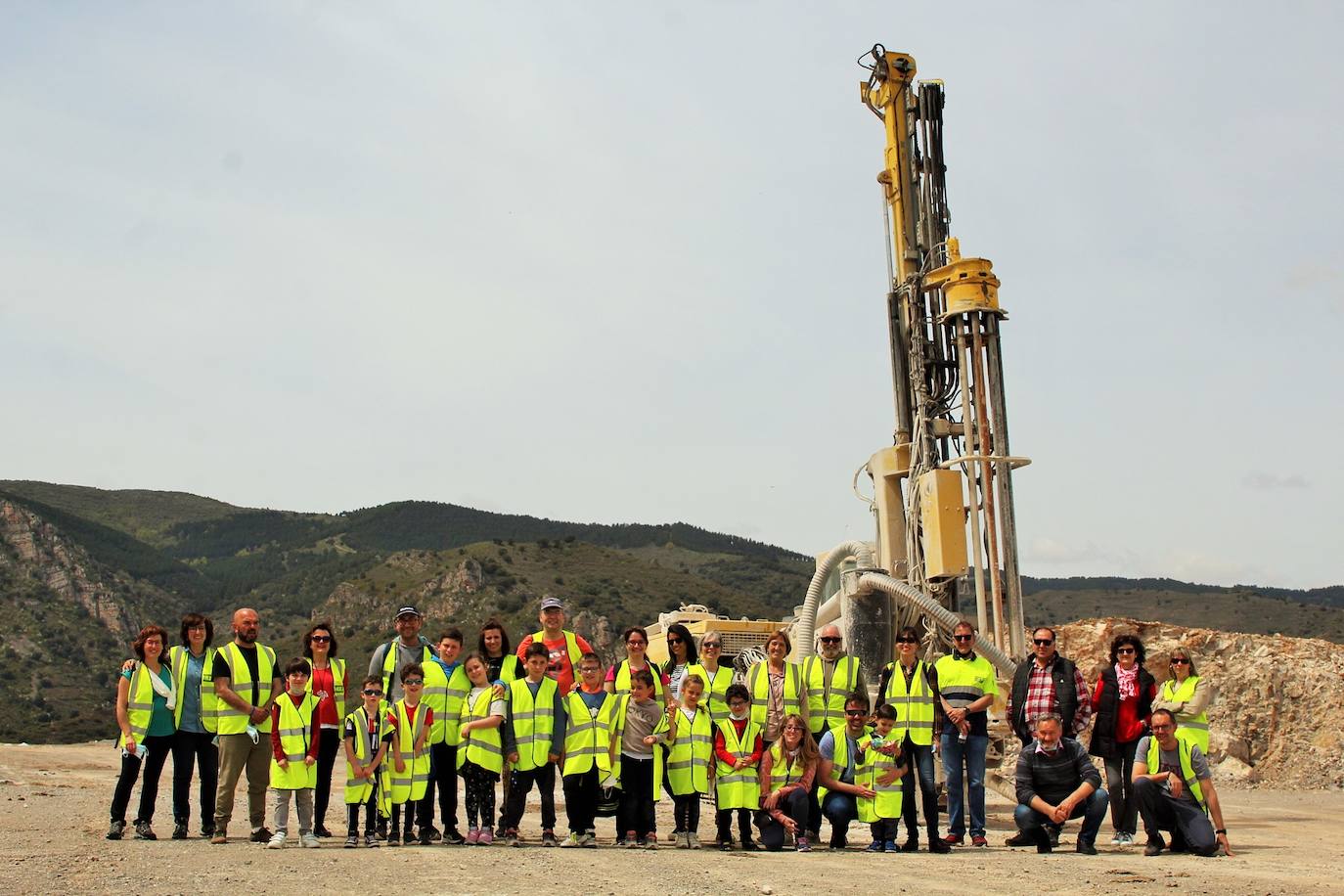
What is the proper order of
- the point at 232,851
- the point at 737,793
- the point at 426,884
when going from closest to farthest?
the point at 426,884 < the point at 232,851 < the point at 737,793

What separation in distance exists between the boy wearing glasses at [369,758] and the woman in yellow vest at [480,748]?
2.04ft

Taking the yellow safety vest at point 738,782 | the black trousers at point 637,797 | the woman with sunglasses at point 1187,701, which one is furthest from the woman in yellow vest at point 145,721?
the woman with sunglasses at point 1187,701

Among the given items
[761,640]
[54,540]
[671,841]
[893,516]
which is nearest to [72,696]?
[54,540]

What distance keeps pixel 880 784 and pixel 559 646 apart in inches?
112

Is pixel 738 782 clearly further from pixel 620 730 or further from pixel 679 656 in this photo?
pixel 679 656

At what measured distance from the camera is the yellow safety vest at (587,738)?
11617mm

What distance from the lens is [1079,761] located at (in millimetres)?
11844

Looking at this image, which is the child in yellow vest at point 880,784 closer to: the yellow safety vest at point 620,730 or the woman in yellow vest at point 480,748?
the yellow safety vest at point 620,730

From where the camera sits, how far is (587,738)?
11.6 metres

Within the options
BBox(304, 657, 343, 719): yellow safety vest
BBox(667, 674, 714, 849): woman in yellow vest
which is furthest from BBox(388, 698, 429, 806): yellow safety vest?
BBox(667, 674, 714, 849): woman in yellow vest

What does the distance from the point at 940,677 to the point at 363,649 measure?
5113cm

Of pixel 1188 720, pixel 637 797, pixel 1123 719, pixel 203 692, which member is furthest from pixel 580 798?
pixel 1188 720

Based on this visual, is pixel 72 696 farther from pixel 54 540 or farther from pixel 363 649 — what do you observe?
pixel 54 540

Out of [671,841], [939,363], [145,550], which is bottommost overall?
[671,841]
